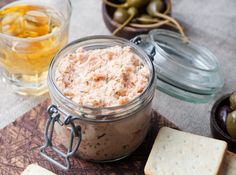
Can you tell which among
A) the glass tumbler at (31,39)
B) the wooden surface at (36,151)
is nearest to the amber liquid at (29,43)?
the glass tumbler at (31,39)

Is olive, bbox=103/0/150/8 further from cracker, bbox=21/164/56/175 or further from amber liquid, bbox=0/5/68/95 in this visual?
cracker, bbox=21/164/56/175

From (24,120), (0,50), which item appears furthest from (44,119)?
(0,50)

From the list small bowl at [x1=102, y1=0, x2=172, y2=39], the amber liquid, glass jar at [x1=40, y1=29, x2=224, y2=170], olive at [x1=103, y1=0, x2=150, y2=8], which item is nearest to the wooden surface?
glass jar at [x1=40, y1=29, x2=224, y2=170]

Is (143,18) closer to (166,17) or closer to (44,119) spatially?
(166,17)

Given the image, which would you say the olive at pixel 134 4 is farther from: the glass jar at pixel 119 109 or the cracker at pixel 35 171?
the cracker at pixel 35 171

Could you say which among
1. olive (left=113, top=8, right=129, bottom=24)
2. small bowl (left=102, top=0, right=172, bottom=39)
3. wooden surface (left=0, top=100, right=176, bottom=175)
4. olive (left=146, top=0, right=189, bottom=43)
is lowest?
wooden surface (left=0, top=100, right=176, bottom=175)

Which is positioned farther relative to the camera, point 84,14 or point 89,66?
point 84,14

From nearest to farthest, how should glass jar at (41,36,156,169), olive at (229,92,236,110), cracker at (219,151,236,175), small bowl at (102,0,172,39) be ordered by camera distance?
glass jar at (41,36,156,169)
cracker at (219,151,236,175)
olive at (229,92,236,110)
small bowl at (102,0,172,39)
